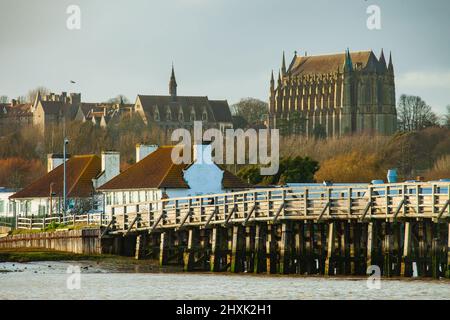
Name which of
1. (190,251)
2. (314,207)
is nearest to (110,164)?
(190,251)

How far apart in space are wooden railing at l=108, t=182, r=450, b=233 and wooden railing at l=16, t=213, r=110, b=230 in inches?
233

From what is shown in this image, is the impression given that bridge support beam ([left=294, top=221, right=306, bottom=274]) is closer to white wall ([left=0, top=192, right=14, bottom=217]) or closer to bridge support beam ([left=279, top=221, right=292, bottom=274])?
bridge support beam ([left=279, top=221, right=292, bottom=274])

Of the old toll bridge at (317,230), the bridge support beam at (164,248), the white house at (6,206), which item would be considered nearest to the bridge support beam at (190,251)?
the old toll bridge at (317,230)

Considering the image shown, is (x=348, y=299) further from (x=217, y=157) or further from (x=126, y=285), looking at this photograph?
(x=217, y=157)

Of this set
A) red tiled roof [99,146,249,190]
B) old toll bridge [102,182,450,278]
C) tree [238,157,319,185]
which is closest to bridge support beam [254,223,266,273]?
old toll bridge [102,182,450,278]

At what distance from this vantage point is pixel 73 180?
97938 millimetres

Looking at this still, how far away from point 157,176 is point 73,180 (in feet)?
49.4

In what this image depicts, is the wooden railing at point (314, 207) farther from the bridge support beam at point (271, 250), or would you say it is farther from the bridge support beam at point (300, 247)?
the bridge support beam at point (271, 250)

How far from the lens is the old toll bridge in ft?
180

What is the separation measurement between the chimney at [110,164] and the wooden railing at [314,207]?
23.9 m

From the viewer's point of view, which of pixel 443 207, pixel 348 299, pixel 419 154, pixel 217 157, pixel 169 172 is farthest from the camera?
pixel 419 154

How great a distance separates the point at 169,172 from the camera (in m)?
83.2

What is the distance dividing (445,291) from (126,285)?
41.3ft
